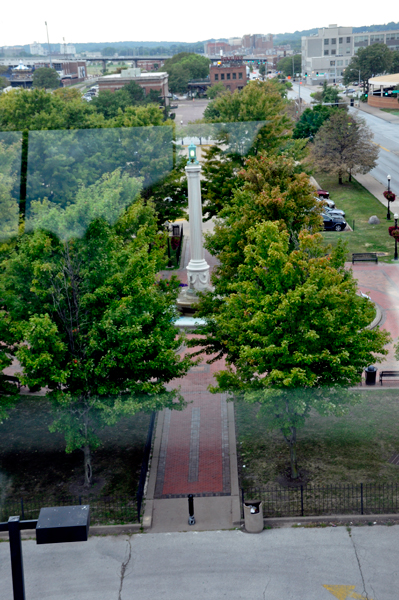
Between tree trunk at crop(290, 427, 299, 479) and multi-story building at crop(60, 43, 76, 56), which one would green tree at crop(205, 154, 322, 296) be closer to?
tree trunk at crop(290, 427, 299, 479)

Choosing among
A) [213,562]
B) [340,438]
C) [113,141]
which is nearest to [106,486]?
[213,562]

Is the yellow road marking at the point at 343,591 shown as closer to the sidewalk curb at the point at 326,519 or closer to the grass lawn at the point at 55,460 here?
the sidewalk curb at the point at 326,519

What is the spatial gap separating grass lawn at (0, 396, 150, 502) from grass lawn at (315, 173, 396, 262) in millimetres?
16830

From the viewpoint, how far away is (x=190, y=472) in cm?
1717

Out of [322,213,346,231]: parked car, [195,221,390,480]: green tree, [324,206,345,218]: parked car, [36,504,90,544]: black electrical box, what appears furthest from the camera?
[324,206,345,218]: parked car

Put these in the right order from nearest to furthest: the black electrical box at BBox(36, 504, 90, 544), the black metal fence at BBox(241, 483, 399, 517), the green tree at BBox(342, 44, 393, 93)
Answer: the black electrical box at BBox(36, 504, 90, 544), the black metal fence at BBox(241, 483, 399, 517), the green tree at BBox(342, 44, 393, 93)

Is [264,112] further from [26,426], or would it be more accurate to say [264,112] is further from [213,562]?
[213,562]

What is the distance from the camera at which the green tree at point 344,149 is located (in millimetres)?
52031

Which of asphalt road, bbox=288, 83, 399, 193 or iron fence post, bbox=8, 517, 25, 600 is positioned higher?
iron fence post, bbox=8, 517, 25, 600

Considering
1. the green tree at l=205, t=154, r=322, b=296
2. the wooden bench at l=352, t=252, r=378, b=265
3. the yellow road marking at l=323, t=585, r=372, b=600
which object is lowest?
the wooden bench at l=352, t=252, r=378, b=265

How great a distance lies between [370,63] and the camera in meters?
112

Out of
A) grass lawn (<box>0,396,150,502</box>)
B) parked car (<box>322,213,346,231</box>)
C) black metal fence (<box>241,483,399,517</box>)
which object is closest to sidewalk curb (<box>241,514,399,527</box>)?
black metal fence (<box>241,483,399,517</box>)

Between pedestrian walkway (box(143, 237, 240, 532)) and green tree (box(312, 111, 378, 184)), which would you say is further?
green tree (box(312, 111, 378, 184))

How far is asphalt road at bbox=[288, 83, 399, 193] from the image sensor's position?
57.0m
